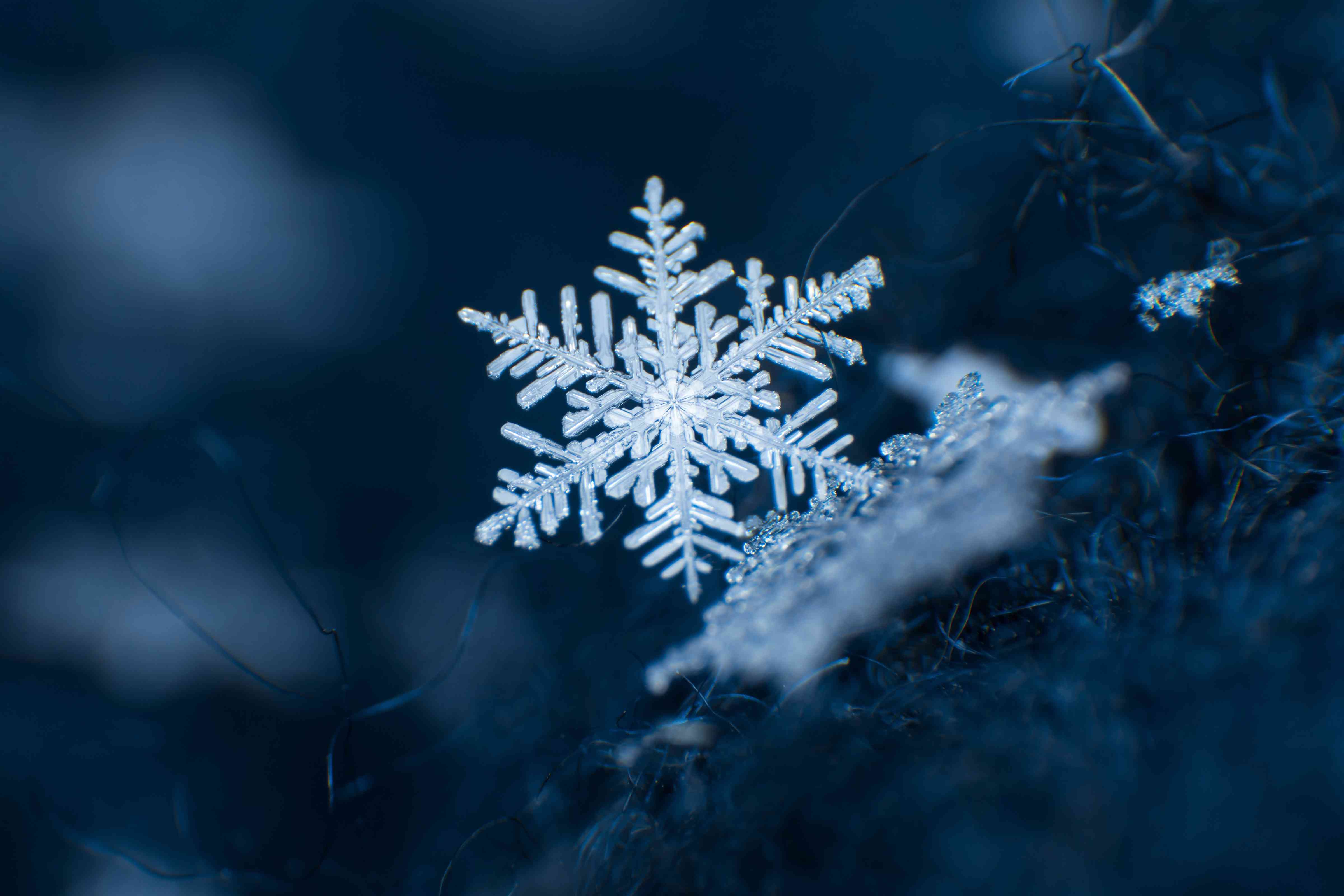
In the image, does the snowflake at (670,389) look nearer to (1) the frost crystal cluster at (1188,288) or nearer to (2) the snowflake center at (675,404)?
(2) the snowflake center at (675,404)

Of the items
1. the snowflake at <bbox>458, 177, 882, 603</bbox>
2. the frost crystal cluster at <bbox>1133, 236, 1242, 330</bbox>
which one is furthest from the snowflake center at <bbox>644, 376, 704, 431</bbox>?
the frost crystal cluster at <bbox>1133, 236, 1242, 330</bbox>

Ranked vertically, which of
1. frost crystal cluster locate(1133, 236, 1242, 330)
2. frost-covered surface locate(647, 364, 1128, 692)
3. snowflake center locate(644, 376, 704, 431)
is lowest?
frost-covered surface locate(647, 364, 1128, 692)

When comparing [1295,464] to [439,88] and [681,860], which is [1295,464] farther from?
[439,88]

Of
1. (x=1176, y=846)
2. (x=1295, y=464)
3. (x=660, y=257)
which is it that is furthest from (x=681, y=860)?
(x=1295, y=464)

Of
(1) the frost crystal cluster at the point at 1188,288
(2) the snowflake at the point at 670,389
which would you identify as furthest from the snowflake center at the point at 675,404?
(1) the frost crystal cluster at the point at 1188,288

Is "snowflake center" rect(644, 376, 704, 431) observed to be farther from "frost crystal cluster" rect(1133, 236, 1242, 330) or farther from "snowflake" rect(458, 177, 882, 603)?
"frost crystal cluster" rect(1133, 236, 1242, 330)

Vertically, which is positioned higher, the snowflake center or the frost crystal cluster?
the frost crystal cluster
